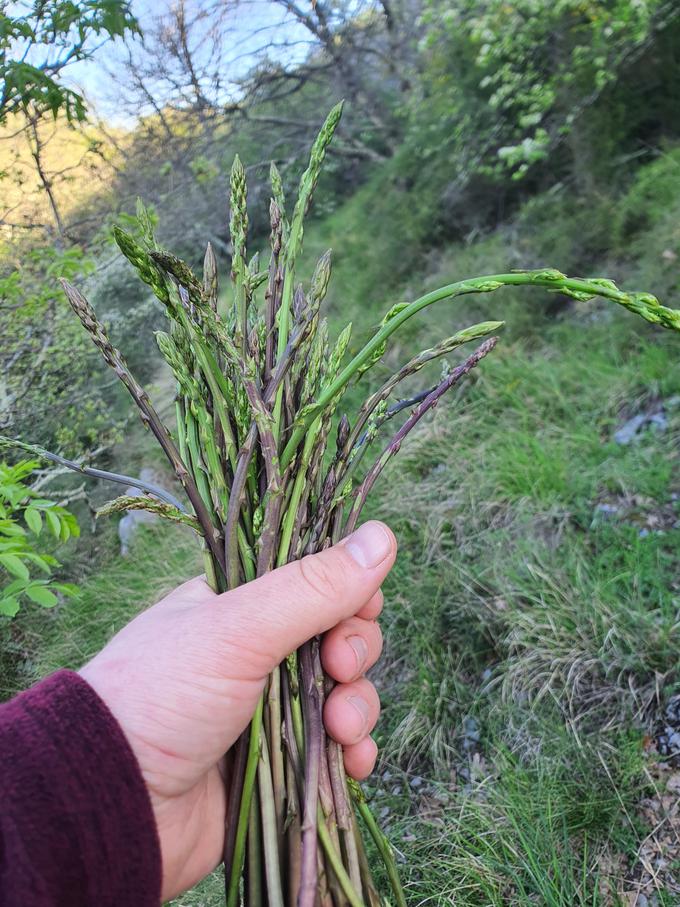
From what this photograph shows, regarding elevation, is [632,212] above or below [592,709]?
above

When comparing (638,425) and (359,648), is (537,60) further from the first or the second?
(359,648)

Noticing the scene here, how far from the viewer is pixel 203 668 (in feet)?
3.57

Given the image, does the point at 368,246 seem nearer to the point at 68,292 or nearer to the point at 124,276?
the point at 124,276

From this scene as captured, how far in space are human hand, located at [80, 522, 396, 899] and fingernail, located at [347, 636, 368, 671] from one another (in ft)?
0.45

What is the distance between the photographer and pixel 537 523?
2.90m

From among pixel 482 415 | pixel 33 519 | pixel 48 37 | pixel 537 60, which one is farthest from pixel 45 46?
pixel 537 60

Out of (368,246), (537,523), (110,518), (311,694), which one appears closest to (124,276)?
(110,518)

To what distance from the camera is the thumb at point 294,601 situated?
1.11 m

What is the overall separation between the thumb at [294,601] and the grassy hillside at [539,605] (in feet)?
3.09

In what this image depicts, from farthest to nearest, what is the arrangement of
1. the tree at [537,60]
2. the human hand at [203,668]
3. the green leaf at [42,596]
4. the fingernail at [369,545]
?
the tree at [537,60], the green leaf at [42,596], the fingernail at [369,545], the human hand at [203,668]

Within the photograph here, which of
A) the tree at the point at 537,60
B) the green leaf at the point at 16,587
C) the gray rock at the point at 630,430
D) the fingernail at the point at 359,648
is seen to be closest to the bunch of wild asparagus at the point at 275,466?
the fingernail at the point at 359,648

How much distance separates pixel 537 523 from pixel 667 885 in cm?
150

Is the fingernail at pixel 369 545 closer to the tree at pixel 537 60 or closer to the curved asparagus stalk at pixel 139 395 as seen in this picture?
the curved asparagus stalk at pixel 139 395

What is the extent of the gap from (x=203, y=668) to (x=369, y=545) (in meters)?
0.40
